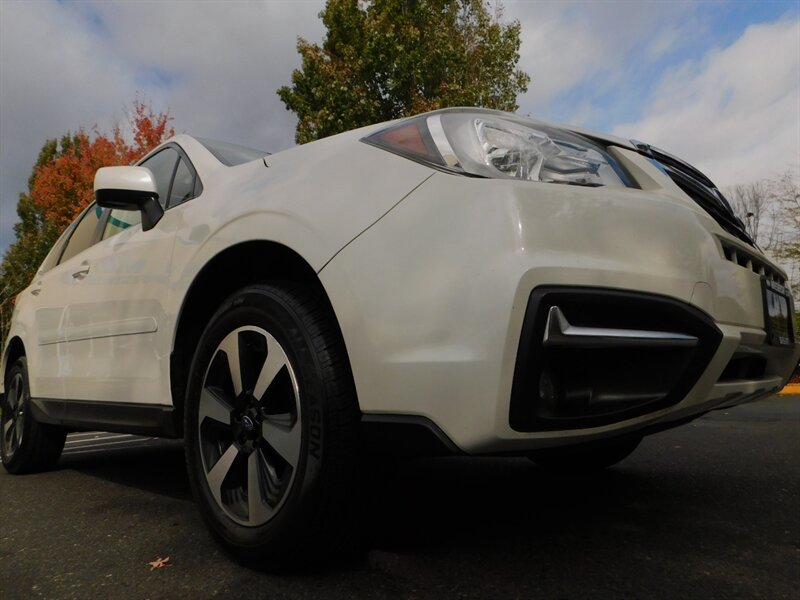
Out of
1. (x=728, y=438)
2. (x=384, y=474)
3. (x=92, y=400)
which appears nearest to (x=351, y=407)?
Result: (x=384, y=474)

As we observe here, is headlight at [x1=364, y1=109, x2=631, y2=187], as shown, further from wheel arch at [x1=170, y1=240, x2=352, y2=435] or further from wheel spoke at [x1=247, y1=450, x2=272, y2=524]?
Answer: wheel spoke at [x1=247, y1=450, x2=272, y2=524]

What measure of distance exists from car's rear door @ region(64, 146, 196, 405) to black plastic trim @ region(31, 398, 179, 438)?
32mm

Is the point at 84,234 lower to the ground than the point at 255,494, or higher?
higher

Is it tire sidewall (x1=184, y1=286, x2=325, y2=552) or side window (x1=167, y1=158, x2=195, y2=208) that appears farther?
side window (x1=167, y1=158, x2=195, y2=208)

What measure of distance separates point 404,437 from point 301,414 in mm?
306

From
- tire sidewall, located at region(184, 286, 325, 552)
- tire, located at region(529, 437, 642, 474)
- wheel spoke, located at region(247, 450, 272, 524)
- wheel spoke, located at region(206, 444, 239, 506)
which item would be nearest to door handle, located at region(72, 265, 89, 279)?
tire sidewall, located at region(184, 286, 325, 552)

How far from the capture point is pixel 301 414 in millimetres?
1687

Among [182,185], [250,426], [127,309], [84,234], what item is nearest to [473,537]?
[250,426]

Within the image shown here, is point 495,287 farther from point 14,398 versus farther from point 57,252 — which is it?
point 14,398

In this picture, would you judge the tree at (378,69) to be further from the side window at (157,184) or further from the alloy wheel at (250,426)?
the alloy wheel at (250,426)

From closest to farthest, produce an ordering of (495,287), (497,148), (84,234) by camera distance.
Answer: (495,287)
(497,148)
(84,234)

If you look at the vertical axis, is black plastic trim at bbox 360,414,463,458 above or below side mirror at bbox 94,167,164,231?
below

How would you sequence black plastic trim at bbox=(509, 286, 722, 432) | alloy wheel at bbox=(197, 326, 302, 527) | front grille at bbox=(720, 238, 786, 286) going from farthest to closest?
front grille at bbox=(720, 238, 786, 286)
alloy wheel at bbox=(197, 326, 302, 527)
black plastic trim at bbox=(509, 286, 722, 432)

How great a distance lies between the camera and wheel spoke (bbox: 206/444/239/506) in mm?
1924
